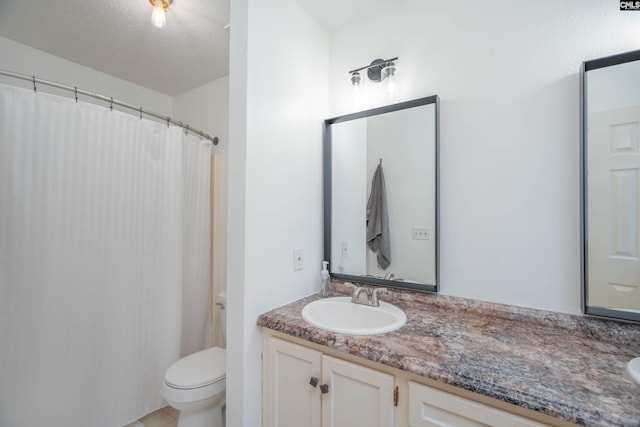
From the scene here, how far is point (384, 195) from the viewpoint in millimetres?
1458

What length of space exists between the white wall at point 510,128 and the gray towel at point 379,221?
0.29 meters

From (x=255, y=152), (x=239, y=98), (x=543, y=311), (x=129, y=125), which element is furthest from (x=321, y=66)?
(x=543, y=311)

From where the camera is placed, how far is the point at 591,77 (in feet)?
3.30

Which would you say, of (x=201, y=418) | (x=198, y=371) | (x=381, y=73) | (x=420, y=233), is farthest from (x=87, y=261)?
(x=381, y=73)

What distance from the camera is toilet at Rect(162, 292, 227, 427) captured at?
1.37 meters

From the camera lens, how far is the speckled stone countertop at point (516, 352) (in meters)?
0.64

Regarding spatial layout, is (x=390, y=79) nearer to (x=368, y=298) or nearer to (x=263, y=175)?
(x=263, y=175)

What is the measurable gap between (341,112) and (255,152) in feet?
2.31

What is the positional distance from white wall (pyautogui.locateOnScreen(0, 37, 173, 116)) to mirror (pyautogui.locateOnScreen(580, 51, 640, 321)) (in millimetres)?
3111

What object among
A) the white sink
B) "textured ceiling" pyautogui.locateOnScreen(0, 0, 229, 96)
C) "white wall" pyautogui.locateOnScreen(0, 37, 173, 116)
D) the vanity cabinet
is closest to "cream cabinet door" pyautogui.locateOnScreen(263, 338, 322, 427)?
the vanity cabinet

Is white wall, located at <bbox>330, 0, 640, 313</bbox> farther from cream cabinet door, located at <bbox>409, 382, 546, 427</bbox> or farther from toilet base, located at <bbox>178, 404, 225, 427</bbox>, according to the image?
toilet base, located at <bbox>178, 404, 225, 427</bbox>

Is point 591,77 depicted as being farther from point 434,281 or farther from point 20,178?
point 20,178

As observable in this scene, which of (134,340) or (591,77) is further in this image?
(134,340)

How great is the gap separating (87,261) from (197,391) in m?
0.98
